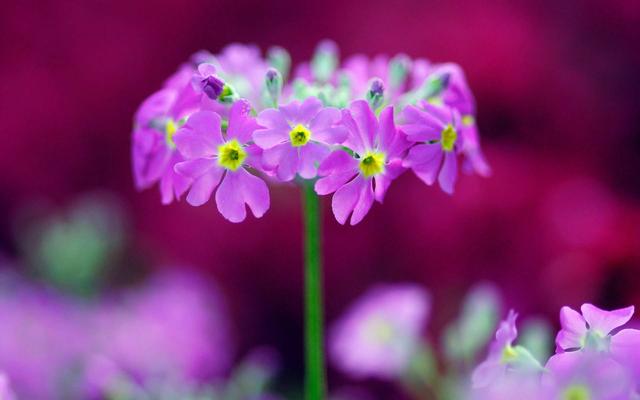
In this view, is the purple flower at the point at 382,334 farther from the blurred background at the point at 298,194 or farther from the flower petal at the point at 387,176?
the flower petal at the point at 387,176

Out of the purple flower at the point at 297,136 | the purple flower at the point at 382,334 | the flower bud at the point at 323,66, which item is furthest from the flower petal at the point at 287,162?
the purple flower at the point at 382,334

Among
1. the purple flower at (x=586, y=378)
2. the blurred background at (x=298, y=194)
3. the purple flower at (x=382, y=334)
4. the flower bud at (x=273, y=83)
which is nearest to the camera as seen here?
the purple flower at (x=586, y=378)

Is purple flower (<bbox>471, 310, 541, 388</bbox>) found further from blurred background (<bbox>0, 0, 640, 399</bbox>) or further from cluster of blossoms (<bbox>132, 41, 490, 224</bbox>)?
blurred background (<bbox>0, 0, 640, 399</bbox>)

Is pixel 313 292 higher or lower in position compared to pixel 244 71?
lower

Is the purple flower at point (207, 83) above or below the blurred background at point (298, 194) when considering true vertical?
below

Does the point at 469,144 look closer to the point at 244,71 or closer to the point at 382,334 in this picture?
the point at 244,71

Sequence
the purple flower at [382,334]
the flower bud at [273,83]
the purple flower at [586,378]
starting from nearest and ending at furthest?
the purple flower at [586,378]
the flower bud at [273,83]
the purple flower at [382,334]

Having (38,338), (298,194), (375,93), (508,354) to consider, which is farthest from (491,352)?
(298,194)
